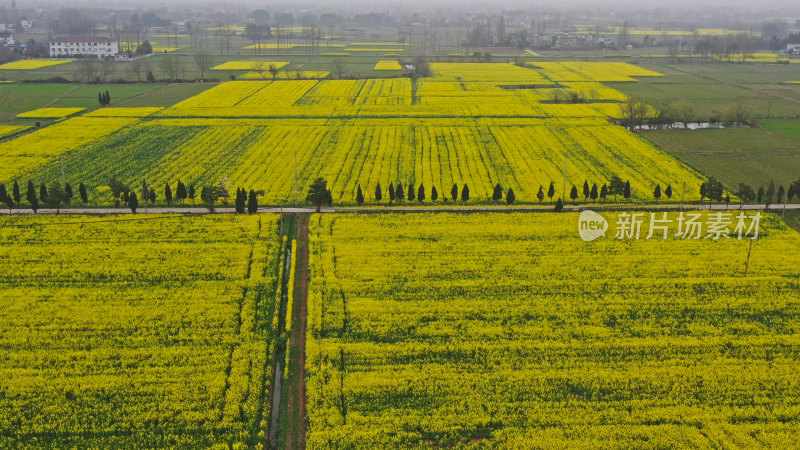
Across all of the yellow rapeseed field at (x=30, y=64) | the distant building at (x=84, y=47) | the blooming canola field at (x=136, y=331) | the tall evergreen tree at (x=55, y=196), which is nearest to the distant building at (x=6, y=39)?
the distant building at (x=84, y=47)

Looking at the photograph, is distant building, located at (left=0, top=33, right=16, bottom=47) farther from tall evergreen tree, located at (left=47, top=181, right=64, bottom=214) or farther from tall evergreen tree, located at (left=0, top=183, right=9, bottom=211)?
tall evergreen tree, located at (left=47, top=181, right=64, bottom=214)

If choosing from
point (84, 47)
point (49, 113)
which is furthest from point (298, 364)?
point (84, 47)

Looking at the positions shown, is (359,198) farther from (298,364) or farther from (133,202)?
(298,364)

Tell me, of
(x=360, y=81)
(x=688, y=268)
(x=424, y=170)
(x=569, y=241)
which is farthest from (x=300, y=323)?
(x=360, y=81)

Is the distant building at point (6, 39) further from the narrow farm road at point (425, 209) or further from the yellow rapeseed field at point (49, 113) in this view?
the narrow farm road at point (425, 209)

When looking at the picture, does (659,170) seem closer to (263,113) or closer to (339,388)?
(339,388)

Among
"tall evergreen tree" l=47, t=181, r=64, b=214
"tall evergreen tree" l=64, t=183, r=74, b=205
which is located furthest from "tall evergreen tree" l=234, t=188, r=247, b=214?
"tall evergreen tree" l=64, t=183, r=74, b=205

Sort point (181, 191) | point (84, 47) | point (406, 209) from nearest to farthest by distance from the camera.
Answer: point (406, 209), point (181, 191), point (84, 47)
